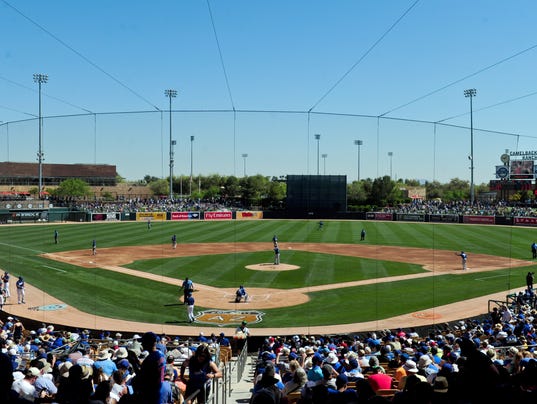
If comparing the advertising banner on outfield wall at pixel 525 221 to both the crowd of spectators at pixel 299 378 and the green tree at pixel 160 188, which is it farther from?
the green tree at pixel 160 188

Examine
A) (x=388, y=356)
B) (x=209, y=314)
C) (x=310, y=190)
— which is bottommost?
(x=209, y=314)

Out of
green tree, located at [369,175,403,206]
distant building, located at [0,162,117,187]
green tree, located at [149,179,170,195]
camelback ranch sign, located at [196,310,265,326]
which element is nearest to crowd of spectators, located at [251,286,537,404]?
camelback ranch sign, located at [196,310,265,326]

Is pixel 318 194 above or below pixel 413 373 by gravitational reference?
above

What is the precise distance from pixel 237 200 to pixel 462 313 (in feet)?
201

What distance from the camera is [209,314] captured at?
20844 mm

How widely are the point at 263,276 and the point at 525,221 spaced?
46676 mm

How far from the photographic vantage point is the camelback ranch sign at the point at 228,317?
64.7 feet

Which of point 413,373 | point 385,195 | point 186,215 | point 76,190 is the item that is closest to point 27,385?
point 413,373

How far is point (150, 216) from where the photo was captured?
228ft

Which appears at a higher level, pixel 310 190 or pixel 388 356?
pixel 310 190

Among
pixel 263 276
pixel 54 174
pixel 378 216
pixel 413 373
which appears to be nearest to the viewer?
pixel 413 373

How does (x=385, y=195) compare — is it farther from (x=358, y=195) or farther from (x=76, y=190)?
(x=76, y=190)

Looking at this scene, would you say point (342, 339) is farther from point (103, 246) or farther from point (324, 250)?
point (103, 246)

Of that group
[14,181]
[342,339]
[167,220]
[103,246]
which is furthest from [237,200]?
[342,339]
